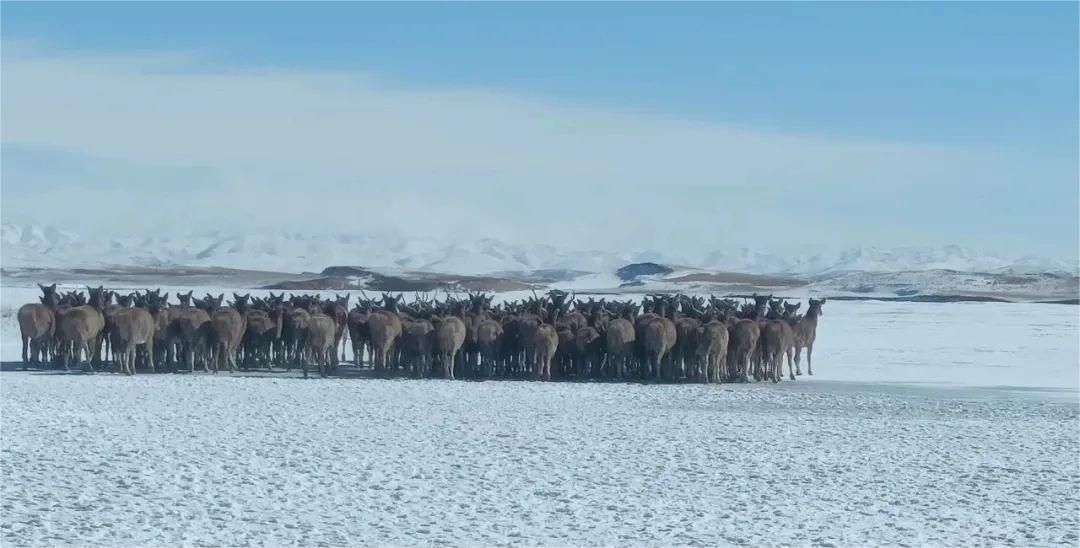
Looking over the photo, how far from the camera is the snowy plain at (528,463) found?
430 inches

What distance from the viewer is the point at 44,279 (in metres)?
119

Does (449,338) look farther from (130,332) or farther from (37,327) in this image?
(37,327)

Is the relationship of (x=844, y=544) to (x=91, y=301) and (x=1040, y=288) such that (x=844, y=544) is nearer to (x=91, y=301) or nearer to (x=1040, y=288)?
(x=91, y=301)

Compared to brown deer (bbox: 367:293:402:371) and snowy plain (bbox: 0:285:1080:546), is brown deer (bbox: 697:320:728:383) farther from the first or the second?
brown deer (bbox: 367:293:402:371)

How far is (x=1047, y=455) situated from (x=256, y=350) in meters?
18.0

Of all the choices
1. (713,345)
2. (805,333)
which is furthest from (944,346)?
(713,345)

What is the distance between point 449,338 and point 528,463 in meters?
12.2

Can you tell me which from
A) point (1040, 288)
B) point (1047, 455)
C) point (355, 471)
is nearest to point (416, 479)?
point (355, 471)

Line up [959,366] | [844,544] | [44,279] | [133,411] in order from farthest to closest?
1. [44,279]
2. [959,366]
3. [133,411]
4. [844,544]

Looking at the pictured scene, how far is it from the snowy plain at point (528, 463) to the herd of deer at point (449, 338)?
1347mm

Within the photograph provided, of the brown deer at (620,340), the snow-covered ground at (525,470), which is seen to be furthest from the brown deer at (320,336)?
the brown deer at (620,340)

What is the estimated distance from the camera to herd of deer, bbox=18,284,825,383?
26.4m

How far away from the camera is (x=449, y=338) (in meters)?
26.3

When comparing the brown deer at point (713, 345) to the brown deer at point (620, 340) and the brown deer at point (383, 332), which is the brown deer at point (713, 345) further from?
the brown deer at point (383, 332)
